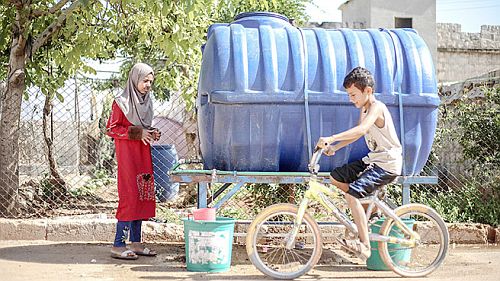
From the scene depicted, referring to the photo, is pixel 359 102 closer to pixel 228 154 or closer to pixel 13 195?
pixel 228 154

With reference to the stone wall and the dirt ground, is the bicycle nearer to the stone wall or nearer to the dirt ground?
the dirt ground

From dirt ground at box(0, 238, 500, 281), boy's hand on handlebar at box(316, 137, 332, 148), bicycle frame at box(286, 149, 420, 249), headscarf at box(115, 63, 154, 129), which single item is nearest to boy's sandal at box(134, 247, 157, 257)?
dirt ground at box(0, 238, 500, 281)

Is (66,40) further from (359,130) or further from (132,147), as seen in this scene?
(359,130)

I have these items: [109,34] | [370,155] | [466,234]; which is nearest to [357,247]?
[370,155]

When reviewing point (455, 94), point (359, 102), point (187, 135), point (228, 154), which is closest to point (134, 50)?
point (187, 135)

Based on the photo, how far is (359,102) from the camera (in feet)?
16.2

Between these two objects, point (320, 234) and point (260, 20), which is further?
point (260, 20)

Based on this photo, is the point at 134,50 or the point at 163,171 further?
the point at 134,50

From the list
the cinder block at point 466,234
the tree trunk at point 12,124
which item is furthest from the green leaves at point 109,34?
the cinder block at point 466,234

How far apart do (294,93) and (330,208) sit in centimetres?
111

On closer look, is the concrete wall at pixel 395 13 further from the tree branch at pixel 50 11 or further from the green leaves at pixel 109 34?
the tree branch at pixel 50 11

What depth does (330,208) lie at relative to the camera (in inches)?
199

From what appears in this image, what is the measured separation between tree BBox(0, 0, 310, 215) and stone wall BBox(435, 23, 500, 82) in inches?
683

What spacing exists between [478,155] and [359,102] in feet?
11.8
